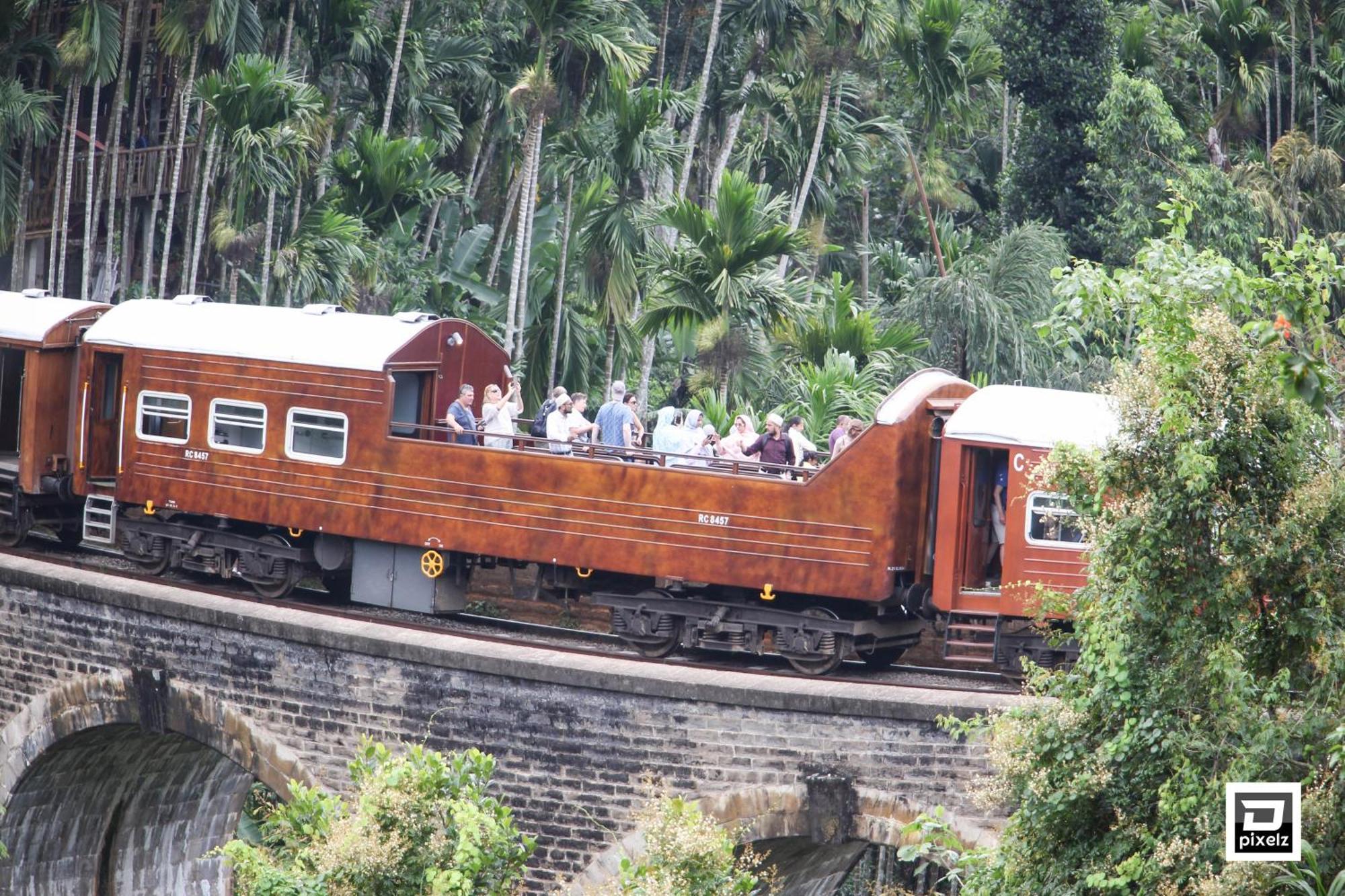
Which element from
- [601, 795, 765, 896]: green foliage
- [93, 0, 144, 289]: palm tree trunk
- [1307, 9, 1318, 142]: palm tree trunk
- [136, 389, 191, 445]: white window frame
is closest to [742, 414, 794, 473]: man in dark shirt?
[601, 795, 765, 896]: green foliage

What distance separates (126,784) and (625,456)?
28.7 ft

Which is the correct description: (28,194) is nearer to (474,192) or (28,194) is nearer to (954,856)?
(474,192)

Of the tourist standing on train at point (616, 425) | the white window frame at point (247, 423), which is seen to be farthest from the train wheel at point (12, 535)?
the tourist standing on train at point (616, 425)

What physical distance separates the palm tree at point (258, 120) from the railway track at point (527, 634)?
5.90m

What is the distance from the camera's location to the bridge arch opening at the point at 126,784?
1870 centimetres

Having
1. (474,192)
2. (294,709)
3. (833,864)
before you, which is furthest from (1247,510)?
(474,192)

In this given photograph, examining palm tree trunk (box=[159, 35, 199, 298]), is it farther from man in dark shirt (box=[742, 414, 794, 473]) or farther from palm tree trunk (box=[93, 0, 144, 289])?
man in dark shirt (box=[742, 414, 794, 473])

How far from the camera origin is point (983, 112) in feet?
120

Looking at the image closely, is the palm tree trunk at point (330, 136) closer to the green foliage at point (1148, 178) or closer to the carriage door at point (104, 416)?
the carriage door at point (104, 416)

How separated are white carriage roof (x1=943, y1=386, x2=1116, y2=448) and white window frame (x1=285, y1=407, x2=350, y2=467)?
658 centimetres

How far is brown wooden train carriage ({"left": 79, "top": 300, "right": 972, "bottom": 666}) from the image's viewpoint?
16.2m

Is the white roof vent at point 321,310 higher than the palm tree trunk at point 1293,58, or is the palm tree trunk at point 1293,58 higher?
the palm tree trunk at point 1293,58

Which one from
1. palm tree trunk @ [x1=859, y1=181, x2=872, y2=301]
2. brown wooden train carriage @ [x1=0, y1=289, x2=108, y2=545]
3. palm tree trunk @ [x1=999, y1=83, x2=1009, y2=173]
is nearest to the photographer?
brown wooden train carriage @ [x1=0, y1=289, x2=108, y2=545]

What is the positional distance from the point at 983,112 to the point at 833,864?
21983 millimetres
